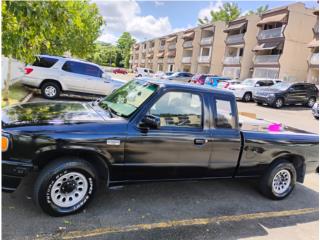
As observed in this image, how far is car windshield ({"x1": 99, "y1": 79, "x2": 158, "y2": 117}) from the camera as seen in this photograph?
163 inches

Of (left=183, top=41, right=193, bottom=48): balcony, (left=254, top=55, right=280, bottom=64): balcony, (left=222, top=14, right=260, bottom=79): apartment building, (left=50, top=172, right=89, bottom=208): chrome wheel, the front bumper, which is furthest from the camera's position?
(left=183, top=41, right=193, bottom=48): balcony

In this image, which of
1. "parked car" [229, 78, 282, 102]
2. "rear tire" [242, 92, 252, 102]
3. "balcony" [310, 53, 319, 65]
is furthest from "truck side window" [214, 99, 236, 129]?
"balcony" [310, 53, 319, 65]

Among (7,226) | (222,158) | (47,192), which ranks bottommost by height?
(7,226)

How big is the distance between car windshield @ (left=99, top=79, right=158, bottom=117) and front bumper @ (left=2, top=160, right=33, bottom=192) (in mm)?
1327

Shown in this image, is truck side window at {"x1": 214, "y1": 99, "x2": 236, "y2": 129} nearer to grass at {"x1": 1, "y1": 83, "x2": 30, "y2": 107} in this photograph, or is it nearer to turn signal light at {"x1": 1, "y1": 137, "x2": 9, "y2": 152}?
turn signal light at {"x1": 1, "y1": 137, "x2": 9, "y2": 152}

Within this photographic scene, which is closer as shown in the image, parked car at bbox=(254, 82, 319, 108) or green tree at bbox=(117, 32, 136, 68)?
parked car at bbox=(254, 82, 319, 108)

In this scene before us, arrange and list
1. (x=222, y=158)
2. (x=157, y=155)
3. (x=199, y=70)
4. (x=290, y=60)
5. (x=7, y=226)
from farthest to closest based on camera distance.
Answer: (x=199, y=70)
(x=290, y=60)
(x=222, y=158)
(x=157, y=155)
(x=7, y=226)

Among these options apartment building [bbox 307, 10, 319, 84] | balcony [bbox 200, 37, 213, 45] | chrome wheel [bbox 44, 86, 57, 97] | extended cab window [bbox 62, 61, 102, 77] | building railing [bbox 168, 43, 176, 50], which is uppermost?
building railing [bbox 168, 43, 176, 50]

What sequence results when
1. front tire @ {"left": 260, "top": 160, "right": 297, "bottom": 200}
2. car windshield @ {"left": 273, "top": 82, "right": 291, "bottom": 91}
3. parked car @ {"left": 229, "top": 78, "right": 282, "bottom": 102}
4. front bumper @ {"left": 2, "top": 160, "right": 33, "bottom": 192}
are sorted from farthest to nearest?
parked car @ {"left": 229, "top": 78, "right": 282, "bottom": 102}, car windshield @ {"left": 273, "top": 82, "right": 291, "bottom": 91}, front tire @ {"left": 260, "top": 160, "right": 297, "bottom": 200}, front bumper @ {"left": 2, "top": 160, "right": 33, "bottom": 192}

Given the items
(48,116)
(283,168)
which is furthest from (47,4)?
(283,168)

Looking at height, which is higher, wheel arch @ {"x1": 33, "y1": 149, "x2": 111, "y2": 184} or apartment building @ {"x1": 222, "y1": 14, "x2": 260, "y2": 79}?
apartment building @ {"x1": 222, "y1": 14, "x2": 260, "y2": 79}

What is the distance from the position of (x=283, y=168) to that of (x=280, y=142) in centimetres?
46

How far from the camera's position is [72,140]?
139 inches

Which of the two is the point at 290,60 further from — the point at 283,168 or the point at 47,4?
the point at 47,4
